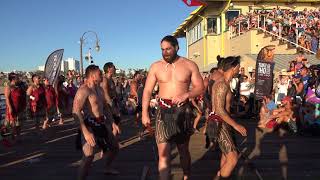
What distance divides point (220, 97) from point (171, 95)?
0.59 meters

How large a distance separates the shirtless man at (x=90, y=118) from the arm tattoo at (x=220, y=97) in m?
1.58

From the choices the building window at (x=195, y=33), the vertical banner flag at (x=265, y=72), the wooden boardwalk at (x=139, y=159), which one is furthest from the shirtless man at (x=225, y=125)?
the building window at (x=195, y=33)

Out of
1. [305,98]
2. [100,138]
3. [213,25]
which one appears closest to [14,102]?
[100,138]

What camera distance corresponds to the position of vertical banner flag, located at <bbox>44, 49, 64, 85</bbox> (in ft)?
48.8

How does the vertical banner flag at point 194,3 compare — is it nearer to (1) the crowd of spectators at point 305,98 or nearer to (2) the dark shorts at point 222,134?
(1) the crowd of spectators at point 305,98

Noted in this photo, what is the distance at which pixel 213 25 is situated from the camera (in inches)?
1225

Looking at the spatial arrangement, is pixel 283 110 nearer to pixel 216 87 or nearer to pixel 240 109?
pixel 240 109

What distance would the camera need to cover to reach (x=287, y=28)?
22562 millimetres

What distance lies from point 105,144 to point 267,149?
4124 millimetres

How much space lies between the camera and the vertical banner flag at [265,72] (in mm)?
14359

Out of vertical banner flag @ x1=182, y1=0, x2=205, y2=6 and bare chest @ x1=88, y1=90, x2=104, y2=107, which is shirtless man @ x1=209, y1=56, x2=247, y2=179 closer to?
bare chest @ x1=88, y1=90, x2=104, y2=107

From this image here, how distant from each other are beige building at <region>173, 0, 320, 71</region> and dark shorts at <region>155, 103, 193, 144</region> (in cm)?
1458

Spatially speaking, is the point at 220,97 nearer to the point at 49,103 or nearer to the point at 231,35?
the point at 49,103

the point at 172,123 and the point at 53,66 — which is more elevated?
the point at 53,66
